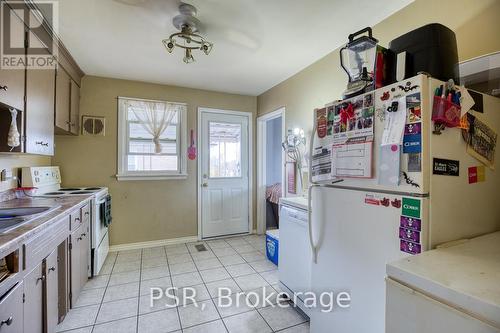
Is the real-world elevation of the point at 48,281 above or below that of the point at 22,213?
below

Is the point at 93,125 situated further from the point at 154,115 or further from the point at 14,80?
the point at 14,80

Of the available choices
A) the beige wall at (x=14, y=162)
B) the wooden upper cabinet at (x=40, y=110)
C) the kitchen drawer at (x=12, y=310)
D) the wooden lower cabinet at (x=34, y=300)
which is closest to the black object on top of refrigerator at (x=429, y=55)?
the kitchen drawer at (x=12, y=310)

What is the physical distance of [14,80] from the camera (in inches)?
66.9

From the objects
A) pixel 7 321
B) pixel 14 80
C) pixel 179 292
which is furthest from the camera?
pixel 179 292

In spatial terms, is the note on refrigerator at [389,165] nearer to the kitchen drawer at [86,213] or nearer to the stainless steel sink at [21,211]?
the stainless steel sink at [21,211]

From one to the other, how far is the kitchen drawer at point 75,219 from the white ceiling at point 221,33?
1668mm

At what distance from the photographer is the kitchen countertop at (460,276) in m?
0.64

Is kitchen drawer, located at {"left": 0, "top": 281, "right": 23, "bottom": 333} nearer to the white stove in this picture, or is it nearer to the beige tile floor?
the beige tile floor

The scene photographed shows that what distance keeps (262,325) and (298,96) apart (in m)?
2.64

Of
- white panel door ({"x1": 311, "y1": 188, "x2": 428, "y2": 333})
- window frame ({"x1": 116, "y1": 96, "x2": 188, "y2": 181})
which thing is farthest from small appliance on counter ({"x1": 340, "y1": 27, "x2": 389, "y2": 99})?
window frame ({"x1": 116, "y1": 96, "x2": 188, "y2": 181})

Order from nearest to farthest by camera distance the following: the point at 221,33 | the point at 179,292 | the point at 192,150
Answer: the point at 221,33 < the point at 179,292 < the point at 192,150

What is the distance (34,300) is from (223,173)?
2971 mm

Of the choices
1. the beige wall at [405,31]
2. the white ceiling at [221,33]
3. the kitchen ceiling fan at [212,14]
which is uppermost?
the white ceiling at [221,33]

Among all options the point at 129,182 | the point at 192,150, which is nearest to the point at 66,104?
the point at 129,182
